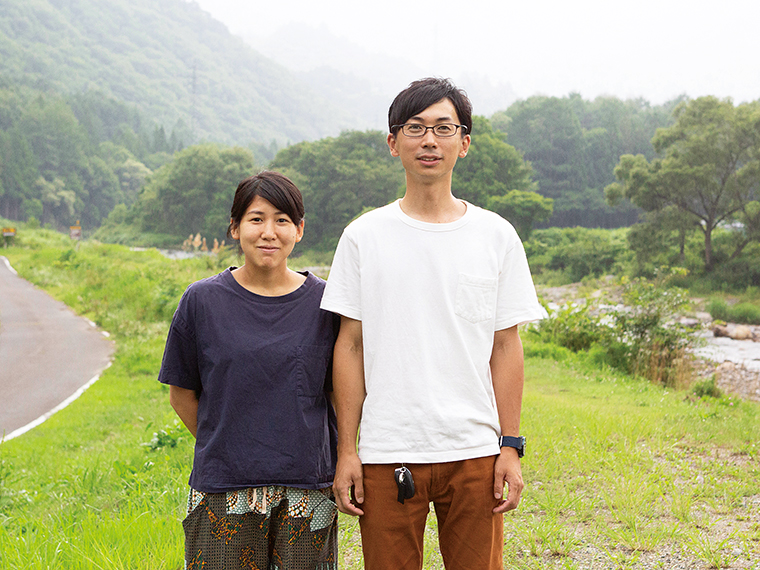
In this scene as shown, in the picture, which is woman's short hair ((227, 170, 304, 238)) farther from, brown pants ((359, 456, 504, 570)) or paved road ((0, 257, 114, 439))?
paved road ((0, 257, 114, 439))

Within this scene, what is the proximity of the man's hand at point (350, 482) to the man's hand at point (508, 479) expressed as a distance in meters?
0.38

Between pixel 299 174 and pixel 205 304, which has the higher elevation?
pixel 299 174

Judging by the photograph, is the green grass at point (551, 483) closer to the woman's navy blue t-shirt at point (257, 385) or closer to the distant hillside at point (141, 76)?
the woman's navy blue t-shirt at point (257, 385)

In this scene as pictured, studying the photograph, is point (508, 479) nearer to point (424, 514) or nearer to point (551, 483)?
point (424, 514)

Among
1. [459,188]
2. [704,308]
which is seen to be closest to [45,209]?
[459,188]

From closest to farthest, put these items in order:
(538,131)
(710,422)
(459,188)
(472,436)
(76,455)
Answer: (472,436) → (710,422) → (76,455) → (459,188) → (538,131)

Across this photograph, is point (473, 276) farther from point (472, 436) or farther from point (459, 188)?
point (459, 188)

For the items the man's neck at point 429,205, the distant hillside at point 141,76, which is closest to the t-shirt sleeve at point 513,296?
the man's neck at point 429,205

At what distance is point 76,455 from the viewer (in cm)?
659

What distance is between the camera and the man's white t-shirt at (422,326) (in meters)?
1.80

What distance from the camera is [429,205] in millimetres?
1914

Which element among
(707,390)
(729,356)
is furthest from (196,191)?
(707,390)

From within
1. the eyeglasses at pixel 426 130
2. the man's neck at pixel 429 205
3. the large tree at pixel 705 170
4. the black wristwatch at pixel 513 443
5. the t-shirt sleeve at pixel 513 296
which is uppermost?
the large tree at pixel 705 170

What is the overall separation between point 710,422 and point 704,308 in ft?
70.8
